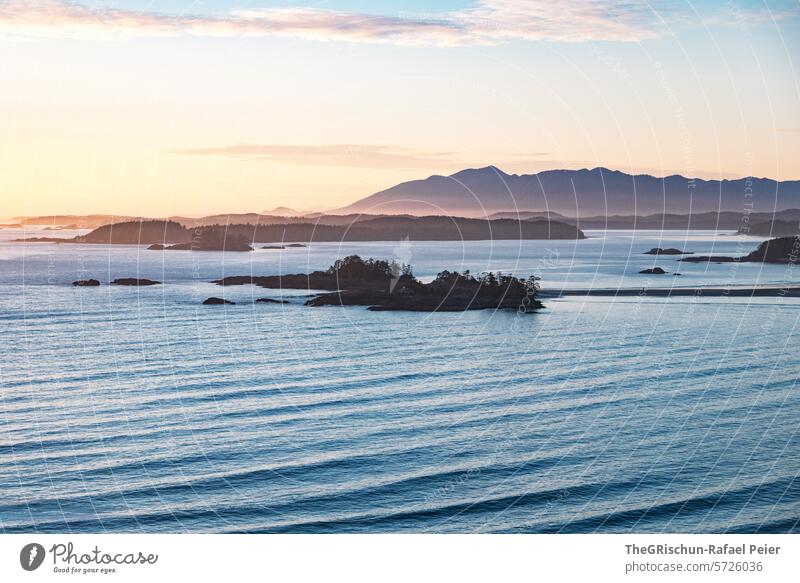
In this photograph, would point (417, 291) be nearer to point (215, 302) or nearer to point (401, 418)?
point (215, 302)

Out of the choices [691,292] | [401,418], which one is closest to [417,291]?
[691,292]

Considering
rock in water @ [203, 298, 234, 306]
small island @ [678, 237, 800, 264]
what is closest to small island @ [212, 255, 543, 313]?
rock in water @ [203, 298, 234, 306]

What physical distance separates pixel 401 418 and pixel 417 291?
101ft

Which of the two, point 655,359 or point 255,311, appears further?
point 255,311

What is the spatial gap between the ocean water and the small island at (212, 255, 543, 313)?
1.56 metres

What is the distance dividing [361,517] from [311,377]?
18248 mm

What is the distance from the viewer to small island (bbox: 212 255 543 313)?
6334cm

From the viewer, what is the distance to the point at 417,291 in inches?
2549

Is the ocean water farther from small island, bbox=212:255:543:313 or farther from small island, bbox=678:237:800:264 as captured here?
small island, bbox=678:237:800:264

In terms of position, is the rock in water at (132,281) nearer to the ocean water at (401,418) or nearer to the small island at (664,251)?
the ocean water at (401,418)

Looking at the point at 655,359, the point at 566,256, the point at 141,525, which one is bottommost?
the point at 141,525

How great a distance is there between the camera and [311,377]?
42625 mm

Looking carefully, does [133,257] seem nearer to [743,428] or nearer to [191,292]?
[191,292]

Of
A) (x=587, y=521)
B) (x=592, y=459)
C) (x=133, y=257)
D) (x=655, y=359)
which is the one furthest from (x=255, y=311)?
(x=133, y=257)
